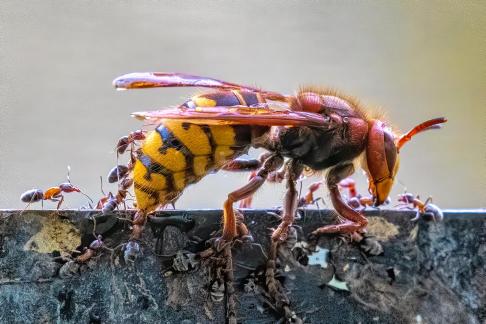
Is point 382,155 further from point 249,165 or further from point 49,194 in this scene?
point 49,194

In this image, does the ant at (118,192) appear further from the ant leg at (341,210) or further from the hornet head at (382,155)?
the hornet head at (382,155)

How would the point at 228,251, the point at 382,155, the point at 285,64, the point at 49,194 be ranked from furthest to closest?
1. the point at 285,64
2. the point at 49,194
3. the point at 382,155
4. the point at 228,251

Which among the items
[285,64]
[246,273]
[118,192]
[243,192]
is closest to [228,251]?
[246,273]

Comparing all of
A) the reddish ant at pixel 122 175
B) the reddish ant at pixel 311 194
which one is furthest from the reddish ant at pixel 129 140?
the reddish ant at pixel 311 194

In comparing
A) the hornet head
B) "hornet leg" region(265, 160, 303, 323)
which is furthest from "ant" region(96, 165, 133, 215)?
the hornet head

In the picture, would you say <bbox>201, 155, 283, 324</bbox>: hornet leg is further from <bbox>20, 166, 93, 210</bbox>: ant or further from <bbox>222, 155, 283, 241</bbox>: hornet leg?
<bbox>20, 166, 93, 210</bbox>: ant

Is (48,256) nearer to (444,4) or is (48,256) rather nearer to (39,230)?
(39,230)

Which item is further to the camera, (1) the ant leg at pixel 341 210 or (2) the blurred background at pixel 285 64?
(2) the blurred background at pixel 285 64
